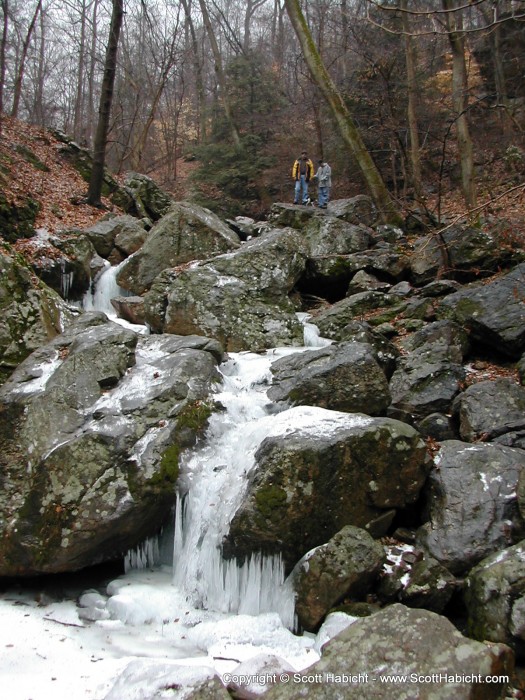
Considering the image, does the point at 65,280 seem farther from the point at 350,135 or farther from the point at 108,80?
the point at 350,135

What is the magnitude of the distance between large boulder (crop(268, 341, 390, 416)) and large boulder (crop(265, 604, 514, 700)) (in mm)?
3267

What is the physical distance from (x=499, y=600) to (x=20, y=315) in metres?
6.24

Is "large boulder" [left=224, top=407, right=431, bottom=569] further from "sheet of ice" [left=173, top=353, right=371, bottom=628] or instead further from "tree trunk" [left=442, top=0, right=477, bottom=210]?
"tree trunk" [left=442, top=0, right=477, bottom=210]

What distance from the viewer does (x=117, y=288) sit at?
1100 centimetres

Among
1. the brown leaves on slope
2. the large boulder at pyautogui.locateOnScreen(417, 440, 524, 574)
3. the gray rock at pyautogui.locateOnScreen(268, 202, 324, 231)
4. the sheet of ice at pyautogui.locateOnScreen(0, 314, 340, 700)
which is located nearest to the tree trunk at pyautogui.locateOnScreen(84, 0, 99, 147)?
the brown leaves on slope

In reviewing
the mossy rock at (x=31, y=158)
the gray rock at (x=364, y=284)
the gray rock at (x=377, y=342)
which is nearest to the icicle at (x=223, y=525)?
the gray rock at (x=377, y=342)

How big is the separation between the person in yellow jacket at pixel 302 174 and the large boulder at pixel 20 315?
886cm

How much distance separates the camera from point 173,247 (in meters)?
11.0

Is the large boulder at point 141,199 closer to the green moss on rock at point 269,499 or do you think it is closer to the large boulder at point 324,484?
the large boulder at point 324,484

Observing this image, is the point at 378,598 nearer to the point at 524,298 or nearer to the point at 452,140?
the point at 524,298

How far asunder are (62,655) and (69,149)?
57.6 ft

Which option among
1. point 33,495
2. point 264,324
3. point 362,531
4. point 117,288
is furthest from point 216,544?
point 117,288

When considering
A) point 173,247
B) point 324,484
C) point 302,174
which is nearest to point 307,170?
point 302,174

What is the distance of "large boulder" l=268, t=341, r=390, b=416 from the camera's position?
20.5ft
